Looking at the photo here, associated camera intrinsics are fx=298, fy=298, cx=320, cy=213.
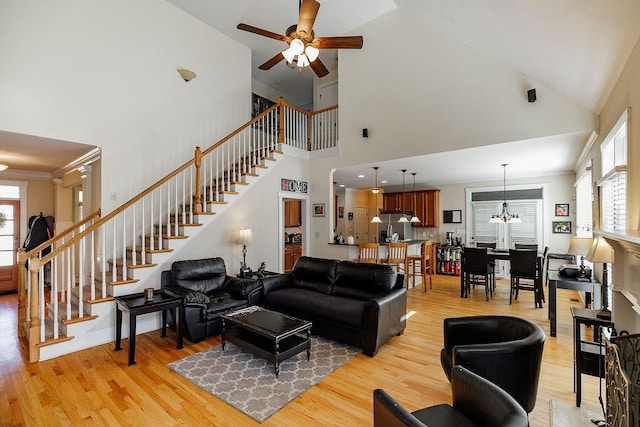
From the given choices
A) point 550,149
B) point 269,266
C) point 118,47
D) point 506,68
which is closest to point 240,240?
point 269,266

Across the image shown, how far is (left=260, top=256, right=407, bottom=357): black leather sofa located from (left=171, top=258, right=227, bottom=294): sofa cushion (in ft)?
2.57

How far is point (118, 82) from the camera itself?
15.7ft

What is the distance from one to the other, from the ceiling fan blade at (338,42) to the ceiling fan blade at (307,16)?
0.24 metres

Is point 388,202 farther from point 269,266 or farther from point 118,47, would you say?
point 118,47

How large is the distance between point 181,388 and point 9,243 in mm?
6600

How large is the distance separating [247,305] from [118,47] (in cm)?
456

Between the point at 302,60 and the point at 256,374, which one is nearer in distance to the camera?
the point at 256,374

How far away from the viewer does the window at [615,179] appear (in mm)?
2626

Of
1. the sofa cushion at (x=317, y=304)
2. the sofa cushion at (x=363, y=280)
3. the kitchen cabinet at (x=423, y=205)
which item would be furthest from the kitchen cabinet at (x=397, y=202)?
the sofa cushion at (x=317, y=304)

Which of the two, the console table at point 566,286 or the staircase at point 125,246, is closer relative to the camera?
the staircase at point 125,246

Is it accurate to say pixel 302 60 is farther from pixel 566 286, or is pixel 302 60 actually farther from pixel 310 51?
pixel 566 286

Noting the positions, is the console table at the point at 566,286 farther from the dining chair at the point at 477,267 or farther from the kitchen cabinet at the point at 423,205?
the kitchen cabinet at the point at 423,205

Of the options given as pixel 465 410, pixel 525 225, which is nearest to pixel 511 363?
pixel 465 410

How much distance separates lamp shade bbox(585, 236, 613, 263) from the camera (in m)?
2.65
